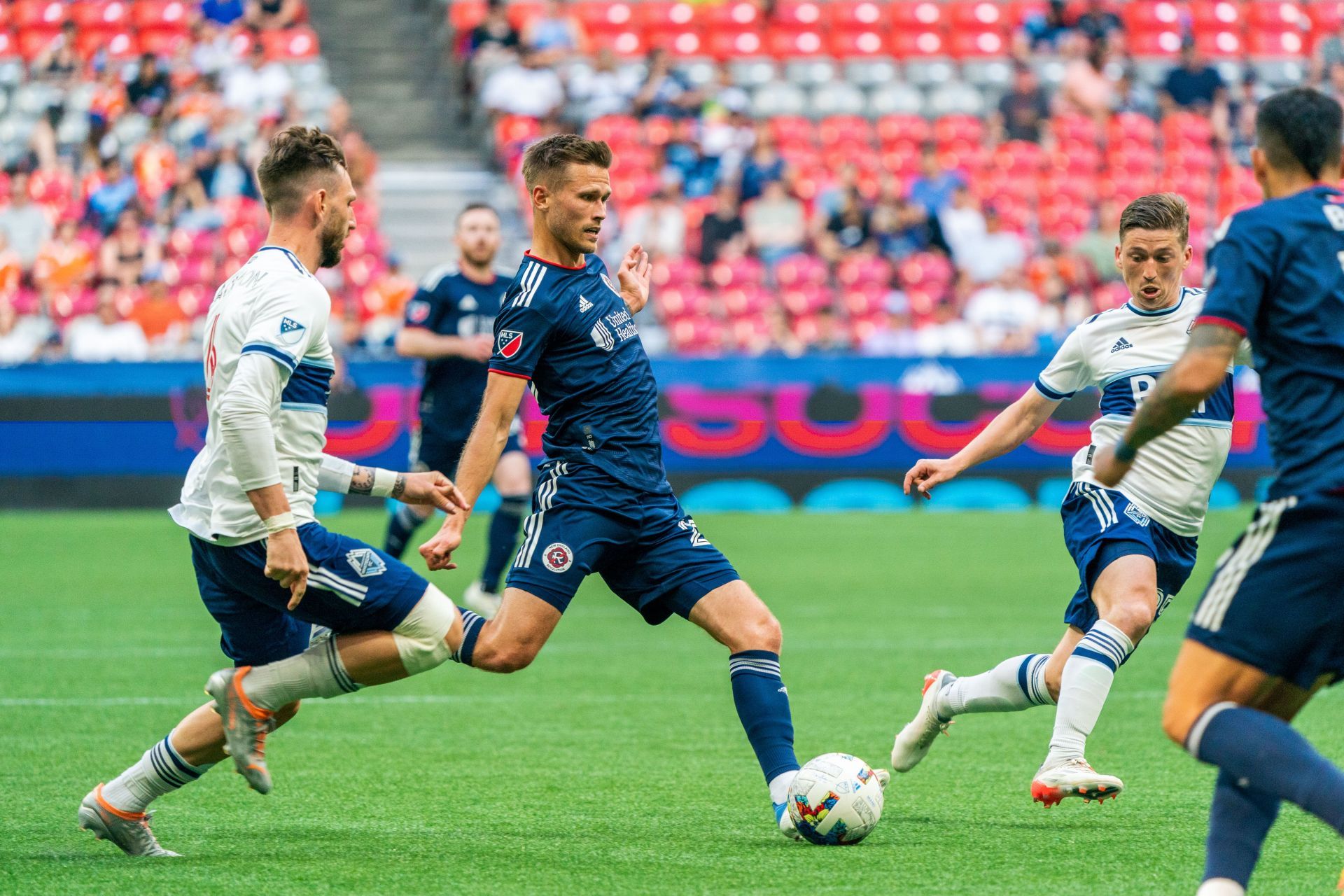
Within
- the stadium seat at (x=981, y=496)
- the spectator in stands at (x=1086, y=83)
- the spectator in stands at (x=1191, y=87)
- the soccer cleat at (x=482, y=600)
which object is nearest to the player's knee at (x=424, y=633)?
the soccer cleat at (x=482, y=600)

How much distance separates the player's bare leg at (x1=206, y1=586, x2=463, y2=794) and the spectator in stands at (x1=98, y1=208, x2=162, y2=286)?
1420 centimetres

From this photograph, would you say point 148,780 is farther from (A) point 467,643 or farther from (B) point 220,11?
(B) point 220,11

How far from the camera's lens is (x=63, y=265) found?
1867cm

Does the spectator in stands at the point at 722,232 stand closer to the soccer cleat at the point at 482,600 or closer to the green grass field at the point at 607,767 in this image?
the green grass field at the point at 607,767

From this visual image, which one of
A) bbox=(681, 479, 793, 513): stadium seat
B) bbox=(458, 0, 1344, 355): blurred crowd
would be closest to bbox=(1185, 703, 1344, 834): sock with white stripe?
bbox=(681, 479, 793, 513): stadium seat

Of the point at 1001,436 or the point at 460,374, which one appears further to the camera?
the point at 460,374

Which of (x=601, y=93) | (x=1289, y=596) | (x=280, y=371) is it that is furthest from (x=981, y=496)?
(x=1289, y=596)

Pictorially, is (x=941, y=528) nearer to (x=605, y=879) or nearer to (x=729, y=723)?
(x=729, y=723)

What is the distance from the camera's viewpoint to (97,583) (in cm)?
1232

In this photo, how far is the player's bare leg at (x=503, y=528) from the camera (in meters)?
10.5

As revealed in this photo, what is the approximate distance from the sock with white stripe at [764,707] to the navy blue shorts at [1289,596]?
5.86 ft

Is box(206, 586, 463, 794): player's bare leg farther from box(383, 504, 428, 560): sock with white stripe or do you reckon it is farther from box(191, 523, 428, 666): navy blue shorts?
box(383, 504, 428, 560): sock with white stripe

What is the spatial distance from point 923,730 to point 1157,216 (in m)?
1.93

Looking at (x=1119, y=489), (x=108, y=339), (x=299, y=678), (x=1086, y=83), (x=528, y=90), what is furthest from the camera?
(x=1086, y=83)
